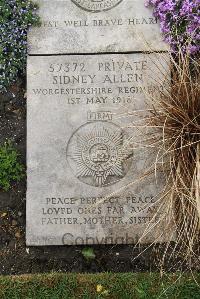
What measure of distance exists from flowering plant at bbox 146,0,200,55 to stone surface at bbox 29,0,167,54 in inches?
3.1

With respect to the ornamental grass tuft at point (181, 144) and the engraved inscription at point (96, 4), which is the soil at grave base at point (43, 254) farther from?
the engraved inscription at point (96, 4)

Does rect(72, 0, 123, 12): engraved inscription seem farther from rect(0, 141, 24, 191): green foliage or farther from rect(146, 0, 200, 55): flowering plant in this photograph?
rect(0, 141, 24, 191): green foliage

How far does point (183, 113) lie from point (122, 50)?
848 mm

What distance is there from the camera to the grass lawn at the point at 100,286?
13.3 feet

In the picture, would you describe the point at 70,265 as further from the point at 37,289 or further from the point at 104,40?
the point at 104,40

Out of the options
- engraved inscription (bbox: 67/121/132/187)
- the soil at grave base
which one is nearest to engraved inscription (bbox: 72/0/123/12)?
engraved inscription (bbox: 67/121/132/187)

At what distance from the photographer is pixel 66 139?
430cm

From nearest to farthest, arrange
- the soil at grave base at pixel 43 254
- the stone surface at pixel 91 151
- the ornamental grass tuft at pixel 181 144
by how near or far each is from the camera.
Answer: the ornamental grass tuft at pixel 181 144 < the stone surface at pixel 91 151 < the soil at grave base at pixel 43 254

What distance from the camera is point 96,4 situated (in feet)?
14.7

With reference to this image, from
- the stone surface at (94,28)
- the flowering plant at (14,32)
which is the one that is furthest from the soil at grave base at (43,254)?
the stone surface at (94,28)

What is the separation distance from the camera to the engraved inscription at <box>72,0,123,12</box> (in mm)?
4473

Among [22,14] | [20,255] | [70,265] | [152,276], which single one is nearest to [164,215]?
[152,276]

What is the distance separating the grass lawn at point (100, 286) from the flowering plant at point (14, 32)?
5.65ft

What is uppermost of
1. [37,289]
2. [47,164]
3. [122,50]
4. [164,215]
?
[122,50]
